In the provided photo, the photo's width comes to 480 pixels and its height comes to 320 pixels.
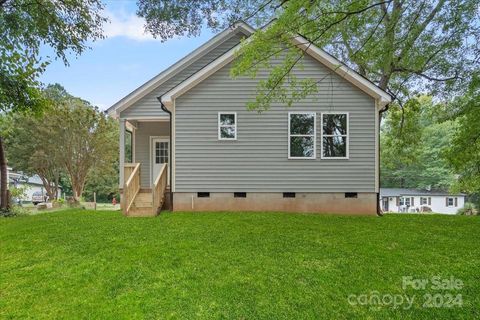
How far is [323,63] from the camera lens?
1005cm

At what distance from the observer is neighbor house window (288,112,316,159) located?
10.1m

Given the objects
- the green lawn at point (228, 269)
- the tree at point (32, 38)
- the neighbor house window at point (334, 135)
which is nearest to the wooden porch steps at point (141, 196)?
the green lawn at point (228, 269)

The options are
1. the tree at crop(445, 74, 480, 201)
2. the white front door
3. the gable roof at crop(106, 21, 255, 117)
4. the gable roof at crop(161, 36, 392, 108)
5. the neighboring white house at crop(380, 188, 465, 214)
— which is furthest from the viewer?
the neighboring white house at crop(380, 188, 465, 214)

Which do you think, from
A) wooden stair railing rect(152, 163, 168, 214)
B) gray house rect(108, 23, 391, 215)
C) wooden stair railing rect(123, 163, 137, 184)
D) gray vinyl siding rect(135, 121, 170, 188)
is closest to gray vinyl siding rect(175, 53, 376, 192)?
gray house rect(108, 23, 391, 215)

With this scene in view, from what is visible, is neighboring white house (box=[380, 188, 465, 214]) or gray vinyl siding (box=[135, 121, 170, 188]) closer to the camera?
gray vinyl siding (box=[135, 121, 170, 188])

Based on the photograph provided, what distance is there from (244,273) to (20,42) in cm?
1152

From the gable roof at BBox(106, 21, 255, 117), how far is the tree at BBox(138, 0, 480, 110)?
0.80 meters

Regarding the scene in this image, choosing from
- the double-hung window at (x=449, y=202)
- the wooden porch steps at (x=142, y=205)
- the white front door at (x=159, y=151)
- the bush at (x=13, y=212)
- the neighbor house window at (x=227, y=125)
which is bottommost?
the double-hung window at (x=449, y=202)

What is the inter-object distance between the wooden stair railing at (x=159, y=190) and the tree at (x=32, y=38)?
16.3 ft

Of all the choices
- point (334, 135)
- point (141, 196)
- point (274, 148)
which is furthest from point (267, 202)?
point (141, 196)

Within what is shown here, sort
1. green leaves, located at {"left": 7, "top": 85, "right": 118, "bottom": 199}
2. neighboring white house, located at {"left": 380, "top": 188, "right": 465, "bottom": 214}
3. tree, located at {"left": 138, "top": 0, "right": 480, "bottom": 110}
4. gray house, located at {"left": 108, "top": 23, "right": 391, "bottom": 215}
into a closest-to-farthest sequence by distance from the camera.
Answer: tree, located at {"left": 138, "top": 0, "right": 480, "bottom": 110}, gray house, located at {"left": 108, "top": 23, "right": 391, "bottom": 215}, green leaves, located at {"left": 7, "top": 85, "right": 118, "bottom": 199}, neighboring white house, located at {"left": 380, "top": 188, "right": 465, "bottom": 214}

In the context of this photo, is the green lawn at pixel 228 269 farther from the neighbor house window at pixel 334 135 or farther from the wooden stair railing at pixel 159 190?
the neighbor house window at pixel 334 135

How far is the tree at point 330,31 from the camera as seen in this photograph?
21.2 ft

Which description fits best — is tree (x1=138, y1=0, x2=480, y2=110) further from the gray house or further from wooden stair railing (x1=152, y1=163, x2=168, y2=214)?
wooden stair railing (x1=152, y1=163, x2=168, y2=214)
